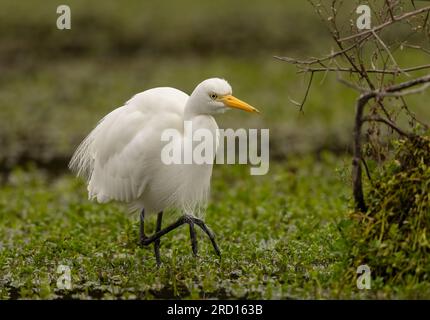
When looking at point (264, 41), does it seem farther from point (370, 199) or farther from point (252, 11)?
point (370, 199)

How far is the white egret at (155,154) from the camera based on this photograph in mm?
6117

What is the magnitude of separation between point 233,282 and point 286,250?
0.84m

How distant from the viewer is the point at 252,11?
20609 millimetres

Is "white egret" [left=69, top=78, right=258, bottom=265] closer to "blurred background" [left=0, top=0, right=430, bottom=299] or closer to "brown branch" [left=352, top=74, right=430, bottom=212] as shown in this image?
"blurred background" [left=0, top=0, right=430, bottom=299]

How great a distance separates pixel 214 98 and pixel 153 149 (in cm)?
63

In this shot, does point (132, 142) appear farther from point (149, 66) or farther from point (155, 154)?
point (149, 66)

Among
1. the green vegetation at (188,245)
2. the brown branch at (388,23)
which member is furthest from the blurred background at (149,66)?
the brown branch at (388,23)

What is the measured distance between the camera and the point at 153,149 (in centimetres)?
633

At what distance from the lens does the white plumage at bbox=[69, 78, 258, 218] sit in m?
6.11

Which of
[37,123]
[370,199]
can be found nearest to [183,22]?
[37,123]

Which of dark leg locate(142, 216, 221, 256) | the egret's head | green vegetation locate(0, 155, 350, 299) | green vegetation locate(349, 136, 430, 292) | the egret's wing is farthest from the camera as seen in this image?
dark leg locate(142, 216, 221, 256)

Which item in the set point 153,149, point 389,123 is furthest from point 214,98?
point 389,123

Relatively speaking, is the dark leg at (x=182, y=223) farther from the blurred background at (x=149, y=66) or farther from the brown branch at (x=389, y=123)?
the blurred background at (x=149, y=66)

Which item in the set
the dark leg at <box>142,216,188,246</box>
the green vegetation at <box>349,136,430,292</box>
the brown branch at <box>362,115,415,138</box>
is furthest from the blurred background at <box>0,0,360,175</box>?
the brown branch at <box>362,115,415,138</box>
